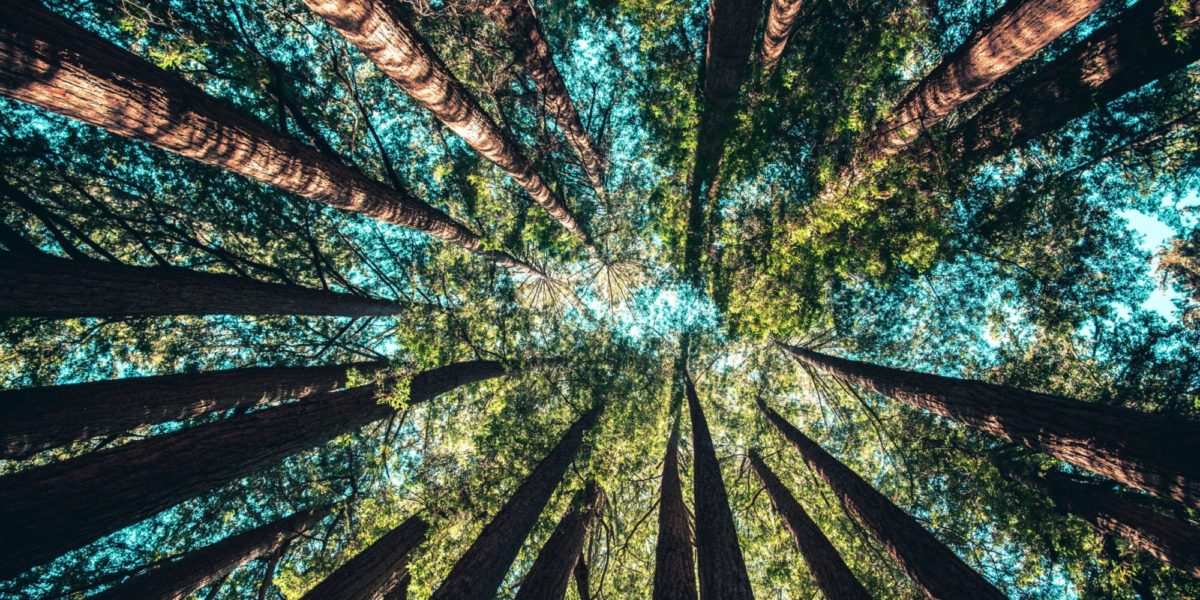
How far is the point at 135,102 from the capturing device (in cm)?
329

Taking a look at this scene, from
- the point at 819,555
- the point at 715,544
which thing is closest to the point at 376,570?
the point at 715,544

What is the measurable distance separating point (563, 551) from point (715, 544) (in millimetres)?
2706

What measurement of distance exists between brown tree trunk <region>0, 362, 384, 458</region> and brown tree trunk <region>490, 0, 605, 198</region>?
749cm

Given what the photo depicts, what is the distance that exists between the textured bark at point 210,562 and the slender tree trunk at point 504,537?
4547 millimetres

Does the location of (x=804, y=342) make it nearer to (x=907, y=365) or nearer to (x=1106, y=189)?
(x=907, y=365)

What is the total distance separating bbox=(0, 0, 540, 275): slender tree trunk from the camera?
2824mm

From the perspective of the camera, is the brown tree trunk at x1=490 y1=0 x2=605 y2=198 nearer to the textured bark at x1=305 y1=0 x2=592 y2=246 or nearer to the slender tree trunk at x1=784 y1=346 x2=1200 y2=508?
the textured bark at x1=305 y1=0 x2=592 y2=246

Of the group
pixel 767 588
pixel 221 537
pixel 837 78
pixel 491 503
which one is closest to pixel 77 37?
pixel 491 503

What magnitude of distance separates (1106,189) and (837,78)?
5.96m

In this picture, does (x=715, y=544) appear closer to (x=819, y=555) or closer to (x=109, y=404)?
(x=819, y=555)

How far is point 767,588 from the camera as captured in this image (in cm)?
994

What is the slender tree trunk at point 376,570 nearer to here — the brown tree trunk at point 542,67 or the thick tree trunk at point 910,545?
the thick tree trunk at point 910,545

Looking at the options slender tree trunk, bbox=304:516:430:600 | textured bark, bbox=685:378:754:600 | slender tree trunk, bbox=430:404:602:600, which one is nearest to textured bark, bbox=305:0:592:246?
slender tree trunk, bbox=430:404:602:600

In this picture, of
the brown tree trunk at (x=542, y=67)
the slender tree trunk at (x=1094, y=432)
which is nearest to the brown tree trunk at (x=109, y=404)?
the brown tree trunk at (x=542, y=67)
